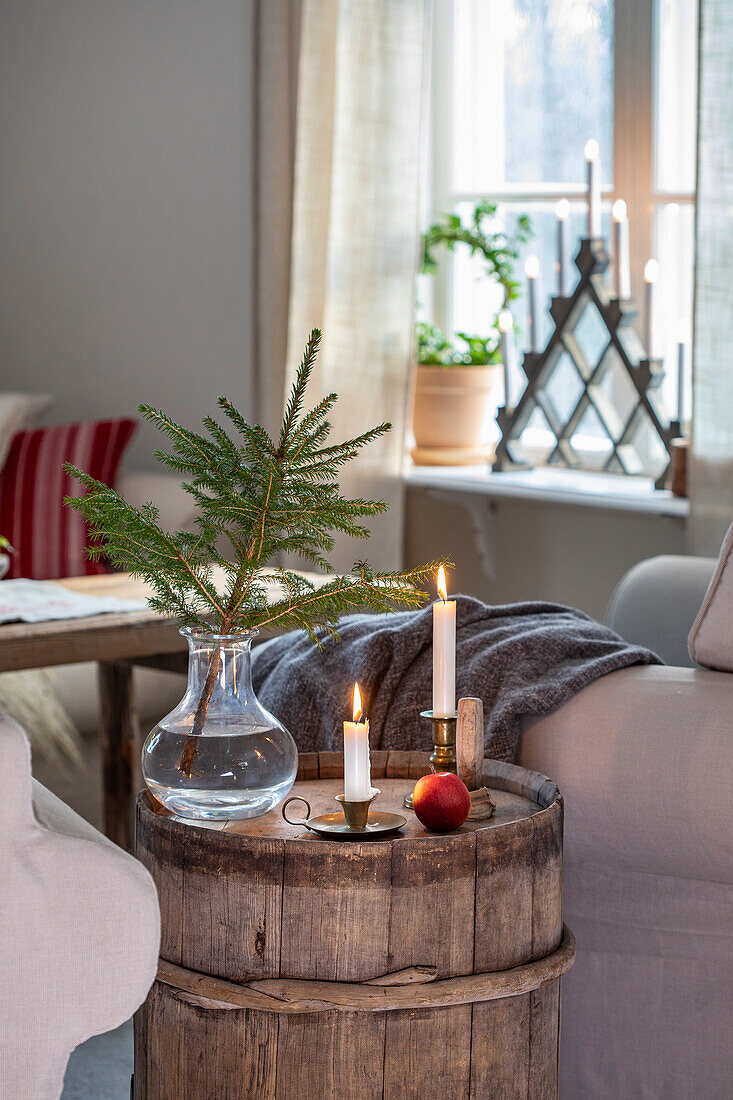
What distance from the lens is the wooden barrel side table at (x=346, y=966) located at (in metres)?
1.02

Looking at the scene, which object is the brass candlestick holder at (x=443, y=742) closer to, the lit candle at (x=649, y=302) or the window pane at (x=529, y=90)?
the lit candle at (x=649, y=302)

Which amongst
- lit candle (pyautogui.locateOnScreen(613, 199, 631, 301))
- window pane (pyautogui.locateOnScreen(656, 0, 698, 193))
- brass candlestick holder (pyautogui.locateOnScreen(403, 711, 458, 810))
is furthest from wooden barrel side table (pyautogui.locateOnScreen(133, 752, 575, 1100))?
window pane (pyautogui.locateOnScreen(656, 0, 698, 193))

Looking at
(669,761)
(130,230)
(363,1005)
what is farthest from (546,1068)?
(130,230)

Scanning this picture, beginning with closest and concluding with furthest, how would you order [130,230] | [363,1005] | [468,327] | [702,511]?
[363,1005]
[702,511]
[468,327]
[130,230]

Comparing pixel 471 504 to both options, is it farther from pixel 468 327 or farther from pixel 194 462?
pixel 194 462

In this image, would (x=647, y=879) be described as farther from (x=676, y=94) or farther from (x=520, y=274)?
(x=520, y=274)

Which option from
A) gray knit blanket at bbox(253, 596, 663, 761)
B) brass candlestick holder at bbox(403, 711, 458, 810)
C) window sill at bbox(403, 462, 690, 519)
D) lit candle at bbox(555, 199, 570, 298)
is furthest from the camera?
lit candle at bbox(555, 199, 570, 298)

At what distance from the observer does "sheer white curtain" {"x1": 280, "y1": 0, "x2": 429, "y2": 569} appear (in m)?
3.16

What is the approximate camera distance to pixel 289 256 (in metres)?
3.42

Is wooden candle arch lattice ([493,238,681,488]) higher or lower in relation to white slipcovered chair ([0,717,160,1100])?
higher

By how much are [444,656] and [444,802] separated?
151 mm

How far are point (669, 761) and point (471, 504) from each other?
1975mm

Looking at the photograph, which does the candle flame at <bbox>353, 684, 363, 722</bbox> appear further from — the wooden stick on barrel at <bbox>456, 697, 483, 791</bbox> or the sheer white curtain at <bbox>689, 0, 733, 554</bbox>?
the sheer white curtain at <bbox>689, 0, 733, 554</bbox>

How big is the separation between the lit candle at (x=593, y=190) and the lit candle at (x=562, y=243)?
0.08 m
